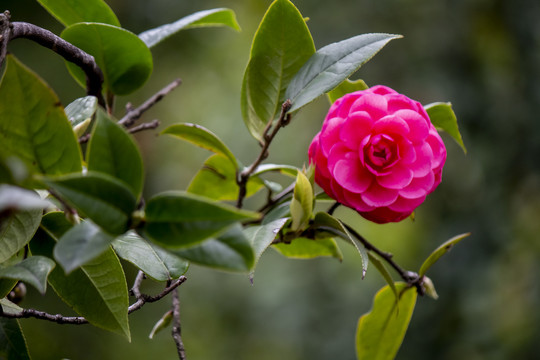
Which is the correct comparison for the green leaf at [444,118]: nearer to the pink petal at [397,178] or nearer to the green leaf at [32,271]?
the pink petal at [397,178]

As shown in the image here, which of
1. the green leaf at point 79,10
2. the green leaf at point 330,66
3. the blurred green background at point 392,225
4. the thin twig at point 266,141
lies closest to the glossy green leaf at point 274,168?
the thin twig at point 266,141

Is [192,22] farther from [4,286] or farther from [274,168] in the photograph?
[4,286]

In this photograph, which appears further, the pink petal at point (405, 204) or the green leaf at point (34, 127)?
the pink petal at point (405, 204)

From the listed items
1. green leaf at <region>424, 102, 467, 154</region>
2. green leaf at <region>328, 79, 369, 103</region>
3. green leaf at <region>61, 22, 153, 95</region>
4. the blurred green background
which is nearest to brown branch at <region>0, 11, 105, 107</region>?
green leaf at <region>61, 22, 153, 95</region>

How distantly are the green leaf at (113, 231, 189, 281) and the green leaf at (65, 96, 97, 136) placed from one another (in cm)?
9

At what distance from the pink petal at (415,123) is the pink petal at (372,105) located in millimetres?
15

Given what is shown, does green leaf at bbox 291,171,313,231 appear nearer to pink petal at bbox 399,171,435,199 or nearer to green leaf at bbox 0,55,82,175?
pink petal at bbox 399,171,435,199

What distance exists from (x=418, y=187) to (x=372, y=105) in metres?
0.09

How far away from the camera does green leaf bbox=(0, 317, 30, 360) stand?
0.38 m

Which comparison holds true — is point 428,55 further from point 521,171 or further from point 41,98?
point 41,98

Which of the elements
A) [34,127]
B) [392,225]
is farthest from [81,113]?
[392,225]

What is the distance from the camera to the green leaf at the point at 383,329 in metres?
0.59

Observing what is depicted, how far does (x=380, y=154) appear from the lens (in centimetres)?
50

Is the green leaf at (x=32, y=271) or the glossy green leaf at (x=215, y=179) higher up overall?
the green leaf at (x=32, y=271)
